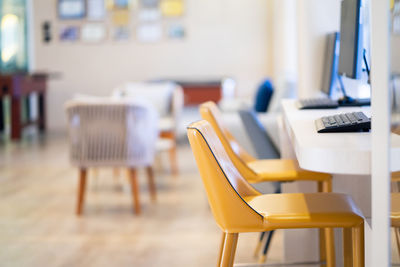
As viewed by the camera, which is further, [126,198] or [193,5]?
[193,5]

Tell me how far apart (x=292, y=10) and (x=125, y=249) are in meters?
4.96

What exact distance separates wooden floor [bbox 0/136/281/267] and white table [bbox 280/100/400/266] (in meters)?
0.44

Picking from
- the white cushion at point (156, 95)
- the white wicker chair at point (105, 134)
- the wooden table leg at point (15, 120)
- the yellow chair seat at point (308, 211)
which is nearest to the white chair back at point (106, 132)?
the white wicker chair at point (105, 134)

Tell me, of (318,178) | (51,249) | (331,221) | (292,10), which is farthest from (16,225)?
(292,10)

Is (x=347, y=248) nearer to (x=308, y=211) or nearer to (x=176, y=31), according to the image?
(x=308, y=211)

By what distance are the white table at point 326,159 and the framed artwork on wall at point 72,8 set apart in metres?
7.66

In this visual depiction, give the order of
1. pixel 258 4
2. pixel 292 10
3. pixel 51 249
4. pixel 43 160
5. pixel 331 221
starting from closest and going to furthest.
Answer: pixel 331 221 → pixel 51 249 → pixel 43 160 → pixel 292 10 → pixel 258 4

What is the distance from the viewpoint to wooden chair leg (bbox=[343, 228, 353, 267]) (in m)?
1.86

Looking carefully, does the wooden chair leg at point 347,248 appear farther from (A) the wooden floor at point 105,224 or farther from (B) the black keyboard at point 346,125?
(A) the wooden floor at point 105,224

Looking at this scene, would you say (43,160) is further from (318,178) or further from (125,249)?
(318,178)

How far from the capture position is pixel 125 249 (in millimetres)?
3525

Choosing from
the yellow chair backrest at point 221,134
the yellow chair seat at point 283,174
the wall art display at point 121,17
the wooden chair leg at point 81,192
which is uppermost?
the wall art display at point 121,17

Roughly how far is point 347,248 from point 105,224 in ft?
8.26

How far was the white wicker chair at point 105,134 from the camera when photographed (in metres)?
4.33
